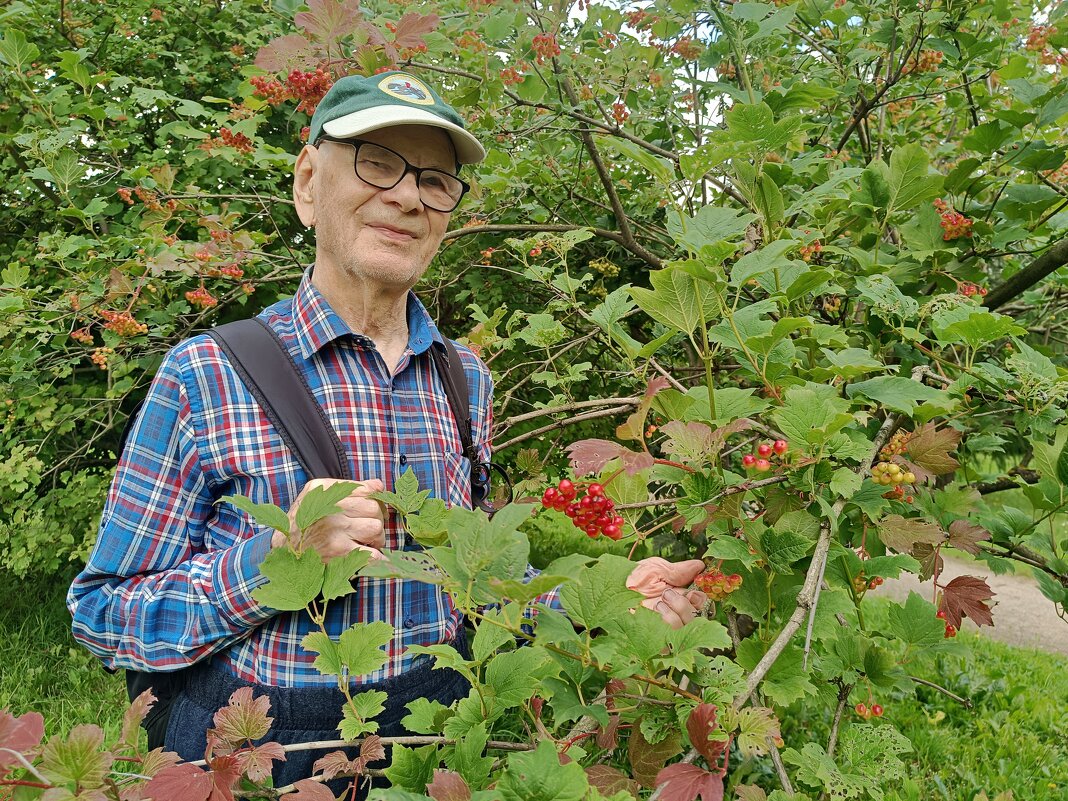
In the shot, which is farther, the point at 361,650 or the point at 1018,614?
the point at 1018,614

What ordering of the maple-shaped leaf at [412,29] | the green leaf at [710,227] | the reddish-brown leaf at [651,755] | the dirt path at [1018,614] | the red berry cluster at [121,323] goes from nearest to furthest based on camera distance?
the reddish-brown leaf at [651,755] → the green leaf at [710,227] → the maple-shaped leaf at [412,29] → the red berry cluster at [121,323] → the dirt path at [1018,614]

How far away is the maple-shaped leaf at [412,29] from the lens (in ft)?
6.47

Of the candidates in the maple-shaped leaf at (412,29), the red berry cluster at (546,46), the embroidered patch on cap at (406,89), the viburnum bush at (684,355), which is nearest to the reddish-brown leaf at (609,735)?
the viburnum bush at (684,355)

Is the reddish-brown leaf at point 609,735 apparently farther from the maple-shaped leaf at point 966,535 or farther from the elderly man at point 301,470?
the maple-shaped leaf at point 966,535

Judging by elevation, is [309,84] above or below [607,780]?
above

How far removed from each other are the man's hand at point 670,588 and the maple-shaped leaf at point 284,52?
5.46 feet

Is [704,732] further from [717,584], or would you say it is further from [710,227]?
[710,227]

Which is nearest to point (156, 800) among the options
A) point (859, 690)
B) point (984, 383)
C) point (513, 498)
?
point (513, 498)

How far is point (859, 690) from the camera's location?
191cm

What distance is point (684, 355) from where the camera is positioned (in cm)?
280

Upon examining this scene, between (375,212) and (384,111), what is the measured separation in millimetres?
203

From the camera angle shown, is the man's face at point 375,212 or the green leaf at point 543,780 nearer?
the green leaf at point 543,780

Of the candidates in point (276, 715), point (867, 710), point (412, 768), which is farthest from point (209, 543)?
point (867, 710)

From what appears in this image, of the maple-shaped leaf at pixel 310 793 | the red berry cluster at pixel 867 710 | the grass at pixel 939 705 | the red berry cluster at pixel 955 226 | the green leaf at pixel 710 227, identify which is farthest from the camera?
the grass at pixel 939 705
